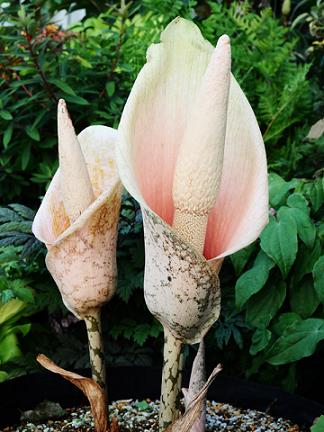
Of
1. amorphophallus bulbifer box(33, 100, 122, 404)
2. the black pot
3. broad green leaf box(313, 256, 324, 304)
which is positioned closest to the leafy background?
broad green leaf box(313, 256, 324, 304)

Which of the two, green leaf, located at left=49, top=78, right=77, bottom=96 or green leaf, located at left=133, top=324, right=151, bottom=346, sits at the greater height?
green leaf, located at left=49, top=78, right=77, bottom=96

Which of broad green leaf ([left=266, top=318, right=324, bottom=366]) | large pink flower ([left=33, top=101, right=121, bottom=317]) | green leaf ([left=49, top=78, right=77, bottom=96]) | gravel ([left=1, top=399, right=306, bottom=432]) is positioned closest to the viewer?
large pink flower ([left=33, top=101, right=121, bottom=317])

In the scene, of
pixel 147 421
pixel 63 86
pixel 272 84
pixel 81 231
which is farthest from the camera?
pixel 272 84

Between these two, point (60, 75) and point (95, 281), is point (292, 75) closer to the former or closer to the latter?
point (60, 75)

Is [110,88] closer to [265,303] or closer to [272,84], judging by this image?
[272,84]

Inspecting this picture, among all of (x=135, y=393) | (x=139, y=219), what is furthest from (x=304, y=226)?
(x=135, y=393)

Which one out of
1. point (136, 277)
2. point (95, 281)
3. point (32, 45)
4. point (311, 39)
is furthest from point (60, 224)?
point (311, 39)

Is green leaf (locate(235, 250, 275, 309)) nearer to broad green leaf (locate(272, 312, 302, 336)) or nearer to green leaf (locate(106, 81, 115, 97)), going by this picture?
broad green leaf (locate(272, 312, 302, 336))

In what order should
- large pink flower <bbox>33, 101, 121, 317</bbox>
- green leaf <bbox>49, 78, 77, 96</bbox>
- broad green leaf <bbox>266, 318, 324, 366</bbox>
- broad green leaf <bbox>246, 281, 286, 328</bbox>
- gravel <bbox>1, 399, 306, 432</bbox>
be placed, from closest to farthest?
large pink flower <bbox>33, 101, 121, 317</bbox>, gravel <bbox>1, 399, 306, 432</bbox>, broad green leaf <bbox>266, 318, 324, 366</bbox>, broad green leaf <bbox>246, 281, 286, 328</bbox>, green leaf <bbox>49, 78, 77, 96</bbox>
